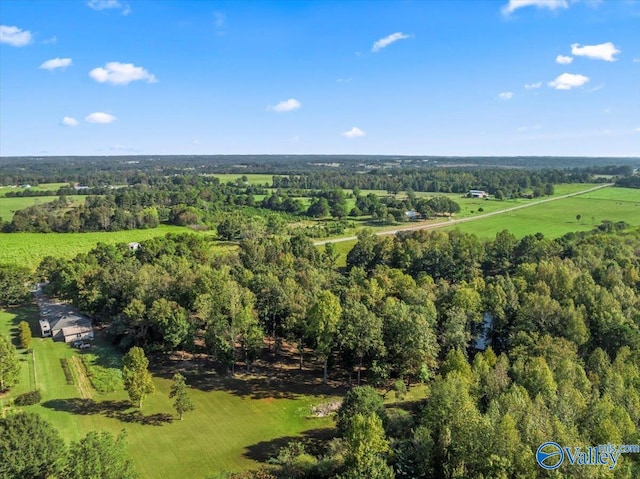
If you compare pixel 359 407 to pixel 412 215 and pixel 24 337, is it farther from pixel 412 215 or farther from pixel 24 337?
pixel 412 215

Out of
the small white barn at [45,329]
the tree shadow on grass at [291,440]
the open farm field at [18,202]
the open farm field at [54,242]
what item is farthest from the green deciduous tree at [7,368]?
the open farm field at [18,202]

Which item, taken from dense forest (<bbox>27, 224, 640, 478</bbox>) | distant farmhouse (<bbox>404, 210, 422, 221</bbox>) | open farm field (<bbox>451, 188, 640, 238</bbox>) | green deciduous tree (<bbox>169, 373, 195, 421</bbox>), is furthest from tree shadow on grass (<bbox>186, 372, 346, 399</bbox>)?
distant farmhouse (<bbox>404, 210, 422, 221</bbox>)

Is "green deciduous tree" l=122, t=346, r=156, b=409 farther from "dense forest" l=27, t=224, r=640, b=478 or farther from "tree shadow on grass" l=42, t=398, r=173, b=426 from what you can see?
"dense forest" l=27, t=224, r=640, b=478

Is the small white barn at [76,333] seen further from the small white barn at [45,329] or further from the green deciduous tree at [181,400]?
the green deciduous tree at [181,400]

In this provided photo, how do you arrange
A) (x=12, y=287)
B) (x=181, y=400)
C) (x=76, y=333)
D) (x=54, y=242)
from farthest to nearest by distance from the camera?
(x=54, y=242) < (x=12, y=287) < (x=76, y=333) < (x=181, y=400)

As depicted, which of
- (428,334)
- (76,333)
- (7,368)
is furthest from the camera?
(76,333)

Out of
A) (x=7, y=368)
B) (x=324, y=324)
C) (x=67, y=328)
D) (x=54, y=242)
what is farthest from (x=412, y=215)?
Answer: (x=7, y=368)
